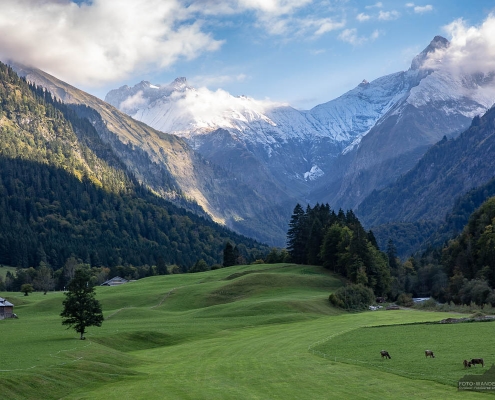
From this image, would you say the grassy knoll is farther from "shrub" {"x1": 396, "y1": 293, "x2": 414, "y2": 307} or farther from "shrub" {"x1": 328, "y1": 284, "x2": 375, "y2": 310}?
"shrub" {"x1": 396, "y1": 293, "x2": 414, "y2": 307}

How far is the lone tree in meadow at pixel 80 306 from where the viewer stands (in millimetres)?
77562

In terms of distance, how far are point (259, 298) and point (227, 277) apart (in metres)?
35.7

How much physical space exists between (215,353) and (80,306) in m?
20.7

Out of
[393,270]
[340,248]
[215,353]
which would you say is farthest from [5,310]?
[393,270]

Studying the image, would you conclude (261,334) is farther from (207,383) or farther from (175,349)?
(207,383)

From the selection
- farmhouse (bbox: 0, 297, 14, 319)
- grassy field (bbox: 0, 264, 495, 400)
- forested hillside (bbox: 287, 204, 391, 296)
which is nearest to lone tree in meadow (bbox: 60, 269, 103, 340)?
grassy field (bbox: 0, 264, 495, 400)

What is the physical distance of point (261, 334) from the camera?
83312 mm

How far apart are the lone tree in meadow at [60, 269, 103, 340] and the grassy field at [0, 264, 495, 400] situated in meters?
2.27

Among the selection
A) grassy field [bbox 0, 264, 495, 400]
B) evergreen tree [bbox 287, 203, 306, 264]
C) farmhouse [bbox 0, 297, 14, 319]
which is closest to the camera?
grassy field [bbox 0, 264, 495, 400]

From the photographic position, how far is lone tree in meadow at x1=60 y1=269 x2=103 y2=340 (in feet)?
254

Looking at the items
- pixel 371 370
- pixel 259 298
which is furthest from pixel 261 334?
pixel 259 298

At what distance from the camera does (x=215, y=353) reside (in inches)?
2675

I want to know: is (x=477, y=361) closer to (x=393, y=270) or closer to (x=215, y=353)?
(x=215, y=353)

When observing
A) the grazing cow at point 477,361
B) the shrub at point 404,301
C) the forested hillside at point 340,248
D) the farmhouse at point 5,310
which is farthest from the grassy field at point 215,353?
the forested hillside at point 340,248
